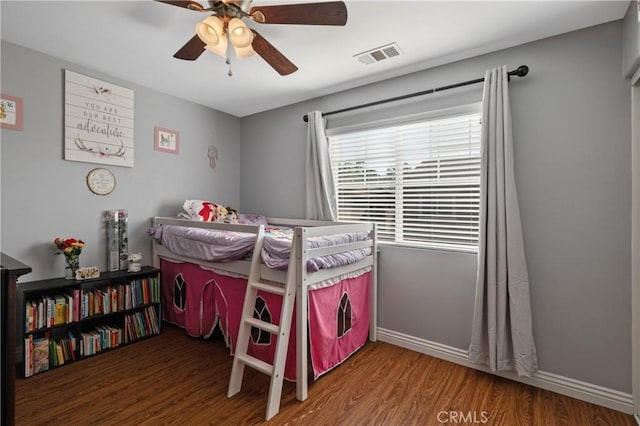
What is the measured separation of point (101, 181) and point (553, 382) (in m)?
3.85

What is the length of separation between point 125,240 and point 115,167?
683 mm

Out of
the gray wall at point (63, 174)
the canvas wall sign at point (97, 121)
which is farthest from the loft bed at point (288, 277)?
the canvas wall sign at point (97, 121)

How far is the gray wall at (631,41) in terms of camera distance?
1.61m

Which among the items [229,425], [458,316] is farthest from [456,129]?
[229,425]

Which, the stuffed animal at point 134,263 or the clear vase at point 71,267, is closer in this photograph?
the clear vase at point 71,267

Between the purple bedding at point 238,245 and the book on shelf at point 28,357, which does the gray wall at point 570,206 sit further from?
the book on shelf at point 28,357

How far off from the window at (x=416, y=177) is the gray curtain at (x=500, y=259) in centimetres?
20

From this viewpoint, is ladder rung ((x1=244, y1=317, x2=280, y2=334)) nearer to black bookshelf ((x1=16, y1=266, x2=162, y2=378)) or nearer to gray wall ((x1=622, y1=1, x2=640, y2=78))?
black bookshelf ((x1=16, y1=266, x2=162, y2=378))

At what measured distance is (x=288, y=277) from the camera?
188cm

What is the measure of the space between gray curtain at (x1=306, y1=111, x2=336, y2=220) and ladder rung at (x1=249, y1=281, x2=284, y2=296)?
3.76 ft

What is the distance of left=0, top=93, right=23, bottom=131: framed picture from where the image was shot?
2.21 m

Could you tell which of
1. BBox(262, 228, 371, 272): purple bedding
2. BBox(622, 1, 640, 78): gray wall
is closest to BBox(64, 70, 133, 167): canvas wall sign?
BBox(262, 228, 371, 272): purple bedding

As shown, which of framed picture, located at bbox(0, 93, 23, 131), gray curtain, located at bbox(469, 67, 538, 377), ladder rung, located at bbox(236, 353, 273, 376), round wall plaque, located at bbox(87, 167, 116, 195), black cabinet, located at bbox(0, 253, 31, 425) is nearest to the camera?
black cabinet, located at bbox(0, 253, 31, 425)

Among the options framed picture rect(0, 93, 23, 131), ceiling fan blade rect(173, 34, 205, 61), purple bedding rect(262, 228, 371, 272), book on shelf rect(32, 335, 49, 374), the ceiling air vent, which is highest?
the ceiling air vent
